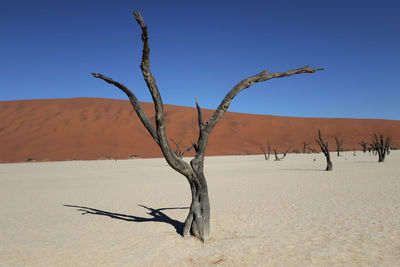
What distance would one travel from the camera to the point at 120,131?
60.3m

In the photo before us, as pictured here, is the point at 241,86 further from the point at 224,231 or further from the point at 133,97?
the point at 224,231

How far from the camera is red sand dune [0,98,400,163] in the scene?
48.7 metres

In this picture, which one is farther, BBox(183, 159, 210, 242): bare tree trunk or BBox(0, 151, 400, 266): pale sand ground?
BBox(183, 159, 210, 242): bare tree trunk

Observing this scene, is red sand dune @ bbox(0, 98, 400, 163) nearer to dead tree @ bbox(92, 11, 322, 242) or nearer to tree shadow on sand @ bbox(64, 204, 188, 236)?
tree shadow on sand @ bbox(64, 204, 188, 236)

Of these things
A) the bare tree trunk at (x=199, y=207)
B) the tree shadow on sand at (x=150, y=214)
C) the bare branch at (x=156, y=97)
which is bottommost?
the tree shadow on sand at (x=150, y=214)

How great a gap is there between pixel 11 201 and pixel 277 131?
209 ft

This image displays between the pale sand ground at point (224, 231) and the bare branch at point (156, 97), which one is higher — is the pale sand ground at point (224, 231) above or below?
below

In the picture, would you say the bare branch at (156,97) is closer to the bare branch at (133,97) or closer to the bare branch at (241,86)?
the bare branch at (133,97)

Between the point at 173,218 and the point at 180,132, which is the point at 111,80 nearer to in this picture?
the point at 173,218

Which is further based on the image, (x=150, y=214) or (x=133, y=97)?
(x=150, y=214)

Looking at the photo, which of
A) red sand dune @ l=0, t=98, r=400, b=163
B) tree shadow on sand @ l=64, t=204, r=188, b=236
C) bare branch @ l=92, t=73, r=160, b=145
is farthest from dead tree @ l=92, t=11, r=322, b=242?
red sand dune @ l=0, t=98, r=400, b=163

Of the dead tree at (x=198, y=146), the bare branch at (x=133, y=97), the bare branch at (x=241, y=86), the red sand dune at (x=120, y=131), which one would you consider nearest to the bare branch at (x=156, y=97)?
the dead tree at (x=198, y=146)

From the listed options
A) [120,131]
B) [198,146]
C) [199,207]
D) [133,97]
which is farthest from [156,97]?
[120,131]

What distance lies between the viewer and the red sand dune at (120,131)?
160 ft
